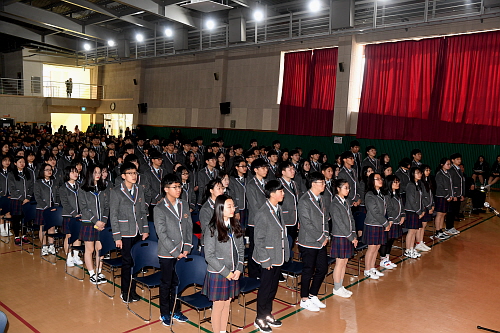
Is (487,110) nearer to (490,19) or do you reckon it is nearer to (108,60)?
(490,19)

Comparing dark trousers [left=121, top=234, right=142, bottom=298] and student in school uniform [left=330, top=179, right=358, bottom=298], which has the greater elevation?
student in school uniform [left=330, top=179, right=358, bottom=298]

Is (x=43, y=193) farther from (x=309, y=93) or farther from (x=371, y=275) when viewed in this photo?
(x=309, y=93)

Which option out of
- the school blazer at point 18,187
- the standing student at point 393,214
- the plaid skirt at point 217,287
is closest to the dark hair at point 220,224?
the plaid skirt at point 217,287

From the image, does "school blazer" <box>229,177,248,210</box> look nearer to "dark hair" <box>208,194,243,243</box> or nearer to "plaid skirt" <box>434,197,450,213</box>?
"dark hair" <box>208,194,243,243</box>

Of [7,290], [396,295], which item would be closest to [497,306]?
[396,295]

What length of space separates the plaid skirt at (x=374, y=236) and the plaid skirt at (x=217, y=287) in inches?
118

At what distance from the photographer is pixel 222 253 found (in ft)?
13.7

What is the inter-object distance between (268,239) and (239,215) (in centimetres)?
201

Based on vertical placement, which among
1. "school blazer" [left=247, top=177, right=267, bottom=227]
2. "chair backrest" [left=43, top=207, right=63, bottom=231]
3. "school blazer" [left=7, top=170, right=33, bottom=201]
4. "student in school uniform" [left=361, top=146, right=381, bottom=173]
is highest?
"student in school uniform" [left=361, top=146, right=381, bottom=173]

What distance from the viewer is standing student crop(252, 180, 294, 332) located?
4656 mm

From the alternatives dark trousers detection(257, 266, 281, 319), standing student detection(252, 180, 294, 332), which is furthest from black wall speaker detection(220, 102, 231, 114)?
dark trousers detection(257, 266, 281, 319)

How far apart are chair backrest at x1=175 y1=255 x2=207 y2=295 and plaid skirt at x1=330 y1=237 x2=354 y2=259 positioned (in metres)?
2.00

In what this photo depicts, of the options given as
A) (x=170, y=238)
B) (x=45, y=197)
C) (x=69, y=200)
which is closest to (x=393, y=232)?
(x=170, y=238)

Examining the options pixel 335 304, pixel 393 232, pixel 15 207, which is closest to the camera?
pixel 335 304
